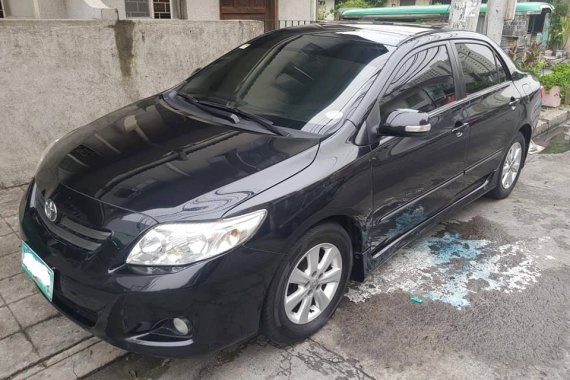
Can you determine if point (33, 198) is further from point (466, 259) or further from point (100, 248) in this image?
point (466, 259)

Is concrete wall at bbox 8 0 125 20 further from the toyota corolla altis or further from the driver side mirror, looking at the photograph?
the driver side mirror

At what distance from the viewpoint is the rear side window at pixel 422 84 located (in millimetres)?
3020

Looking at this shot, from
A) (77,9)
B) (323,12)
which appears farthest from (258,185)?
(323,12)

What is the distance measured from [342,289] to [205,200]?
44.6 inches

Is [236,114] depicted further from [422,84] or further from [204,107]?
[422,84]

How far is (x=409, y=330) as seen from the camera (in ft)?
9.52

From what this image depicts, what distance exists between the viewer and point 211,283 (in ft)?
6.89

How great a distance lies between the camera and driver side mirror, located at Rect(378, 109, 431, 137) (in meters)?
2.75

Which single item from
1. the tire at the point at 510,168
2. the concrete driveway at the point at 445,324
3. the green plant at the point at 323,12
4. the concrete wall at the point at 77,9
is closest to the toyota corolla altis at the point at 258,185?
the concrete driveway at the point at 445,324

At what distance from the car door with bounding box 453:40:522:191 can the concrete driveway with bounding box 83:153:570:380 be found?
2.04 ft

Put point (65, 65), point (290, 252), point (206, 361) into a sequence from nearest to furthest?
1. point (290, 252)
2. point (206, 361)
3. point (65, 65)

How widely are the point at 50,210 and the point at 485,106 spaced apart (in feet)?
10.6

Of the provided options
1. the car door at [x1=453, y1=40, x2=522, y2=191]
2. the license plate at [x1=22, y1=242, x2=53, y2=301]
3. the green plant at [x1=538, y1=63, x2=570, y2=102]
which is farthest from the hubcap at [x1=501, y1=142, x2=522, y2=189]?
the green plant at [x1=538, y1=63, x2=570, y2=102]

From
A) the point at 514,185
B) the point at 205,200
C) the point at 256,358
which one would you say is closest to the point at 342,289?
the point at 256,358
